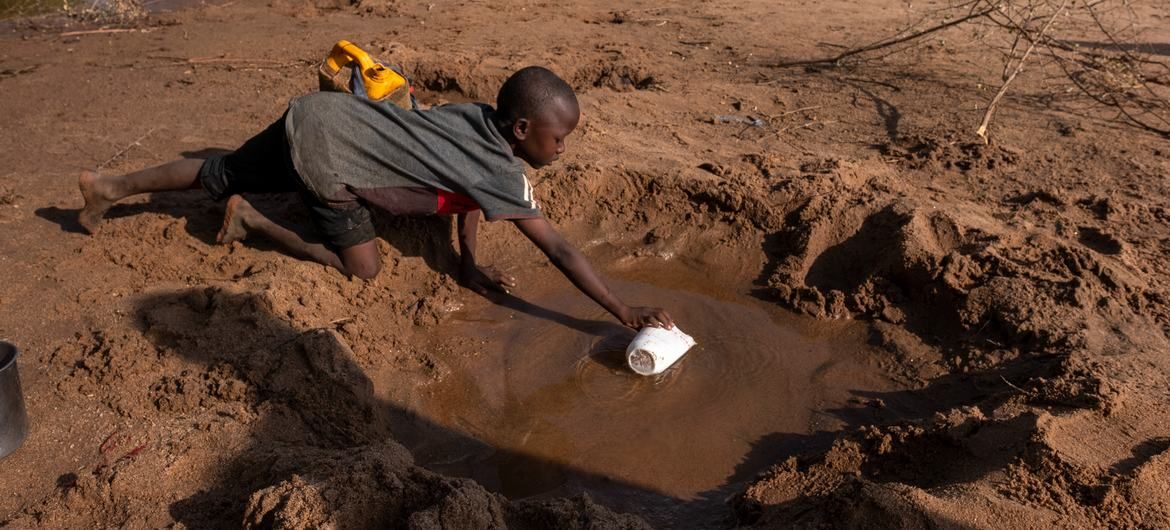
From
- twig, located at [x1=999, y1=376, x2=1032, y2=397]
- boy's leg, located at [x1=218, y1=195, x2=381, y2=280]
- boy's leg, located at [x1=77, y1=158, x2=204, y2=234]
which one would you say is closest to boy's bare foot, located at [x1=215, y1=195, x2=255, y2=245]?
boy's leg, located at [x1=218, y1=195, x2=381, y2=280]

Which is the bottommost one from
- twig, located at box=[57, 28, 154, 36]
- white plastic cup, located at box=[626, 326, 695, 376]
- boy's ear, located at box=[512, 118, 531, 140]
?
twig, located at box=[57, 28, 154, 36]

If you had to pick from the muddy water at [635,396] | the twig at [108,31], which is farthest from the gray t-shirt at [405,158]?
the twig at [108,31]

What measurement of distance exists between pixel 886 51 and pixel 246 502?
212 inches

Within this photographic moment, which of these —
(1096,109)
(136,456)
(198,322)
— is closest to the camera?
(136,456)

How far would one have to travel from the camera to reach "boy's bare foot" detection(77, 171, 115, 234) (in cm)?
362

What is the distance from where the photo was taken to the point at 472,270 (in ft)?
12.5

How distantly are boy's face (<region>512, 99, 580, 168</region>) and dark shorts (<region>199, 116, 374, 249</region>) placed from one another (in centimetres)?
79

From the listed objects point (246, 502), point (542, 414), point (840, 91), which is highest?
point (840, 91)

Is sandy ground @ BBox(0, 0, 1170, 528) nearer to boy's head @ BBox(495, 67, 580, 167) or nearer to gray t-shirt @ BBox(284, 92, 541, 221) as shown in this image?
gray t-shirt @ BBox(284, 92, 541, 221)

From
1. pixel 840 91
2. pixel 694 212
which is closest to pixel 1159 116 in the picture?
pixel 840 91

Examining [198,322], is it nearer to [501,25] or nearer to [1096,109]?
[501,25]

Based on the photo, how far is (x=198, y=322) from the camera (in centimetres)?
314

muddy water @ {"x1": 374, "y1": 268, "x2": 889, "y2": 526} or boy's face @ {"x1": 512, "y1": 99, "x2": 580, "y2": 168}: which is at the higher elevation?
boy's face @ {"x1": 512, "y1": 99, "x2": 580, "y2": 168}

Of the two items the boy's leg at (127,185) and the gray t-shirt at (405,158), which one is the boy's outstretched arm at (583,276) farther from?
the boy's leg at (127,185)
